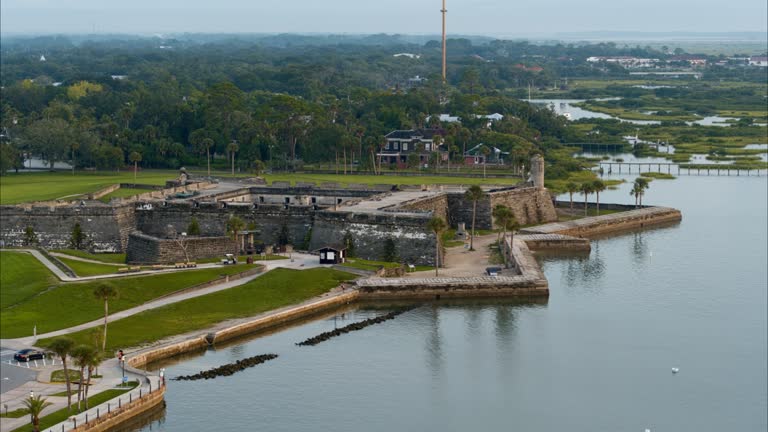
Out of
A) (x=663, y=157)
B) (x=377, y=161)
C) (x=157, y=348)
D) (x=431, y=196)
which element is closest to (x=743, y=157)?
(x=663, y=157)

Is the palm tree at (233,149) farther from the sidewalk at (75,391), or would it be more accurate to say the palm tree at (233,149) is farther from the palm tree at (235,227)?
the sidewalk at (75,391)

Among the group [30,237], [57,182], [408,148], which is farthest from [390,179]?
[30,237]

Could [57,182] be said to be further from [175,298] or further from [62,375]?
[62,375]

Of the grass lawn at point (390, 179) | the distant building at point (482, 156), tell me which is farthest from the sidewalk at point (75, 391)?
the distant building at point (482, 156)

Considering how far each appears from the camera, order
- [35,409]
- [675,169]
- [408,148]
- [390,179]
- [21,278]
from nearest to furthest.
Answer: [35,409] → [21,278] → [390,179] → [408,148] → [675,169]

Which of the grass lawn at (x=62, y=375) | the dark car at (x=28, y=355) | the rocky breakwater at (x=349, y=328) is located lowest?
the rocky breakwater at (x=349, y=328)

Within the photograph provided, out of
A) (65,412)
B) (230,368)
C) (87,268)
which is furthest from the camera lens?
(87,268)

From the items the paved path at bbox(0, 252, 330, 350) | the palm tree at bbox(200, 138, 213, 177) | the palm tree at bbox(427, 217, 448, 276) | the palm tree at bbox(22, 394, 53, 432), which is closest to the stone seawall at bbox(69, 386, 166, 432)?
the palm tree at bbox(22, 394, 53, 432)
